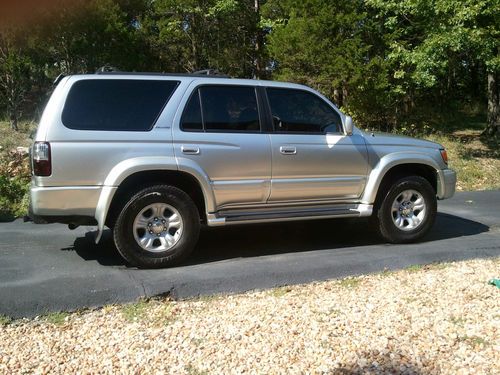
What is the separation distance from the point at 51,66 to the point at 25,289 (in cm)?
1092

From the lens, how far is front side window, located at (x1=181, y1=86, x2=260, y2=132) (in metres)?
5.43

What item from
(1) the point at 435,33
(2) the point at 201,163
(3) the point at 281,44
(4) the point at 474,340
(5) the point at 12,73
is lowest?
(4) the point at 474,340

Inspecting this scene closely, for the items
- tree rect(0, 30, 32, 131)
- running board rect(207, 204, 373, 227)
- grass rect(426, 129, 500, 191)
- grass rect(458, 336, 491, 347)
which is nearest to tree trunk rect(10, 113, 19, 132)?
tree rect(0, 30, 32, 131)

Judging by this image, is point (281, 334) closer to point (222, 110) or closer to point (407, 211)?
point (222, 110)

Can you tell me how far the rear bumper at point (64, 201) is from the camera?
4.86 meters

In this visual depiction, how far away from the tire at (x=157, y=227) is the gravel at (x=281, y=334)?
0.82 metres

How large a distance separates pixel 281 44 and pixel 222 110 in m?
8.95

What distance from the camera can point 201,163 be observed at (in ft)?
17.5

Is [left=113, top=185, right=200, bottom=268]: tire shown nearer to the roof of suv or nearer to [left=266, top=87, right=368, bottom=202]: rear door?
[left=266, top=87, right=368, bottom=202]: rear door

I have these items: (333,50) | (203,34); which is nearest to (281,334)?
(333,50)

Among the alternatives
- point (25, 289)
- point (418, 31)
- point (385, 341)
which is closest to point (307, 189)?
point (385, 341)

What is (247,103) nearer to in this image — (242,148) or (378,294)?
(242,148)

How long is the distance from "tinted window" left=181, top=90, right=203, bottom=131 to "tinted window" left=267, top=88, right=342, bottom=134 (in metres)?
0.82

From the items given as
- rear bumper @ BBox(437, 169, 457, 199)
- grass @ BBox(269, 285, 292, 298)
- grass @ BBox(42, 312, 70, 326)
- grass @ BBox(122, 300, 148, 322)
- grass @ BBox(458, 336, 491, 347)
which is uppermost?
rear bumper @ BBox(437, 169, 457, 199)
